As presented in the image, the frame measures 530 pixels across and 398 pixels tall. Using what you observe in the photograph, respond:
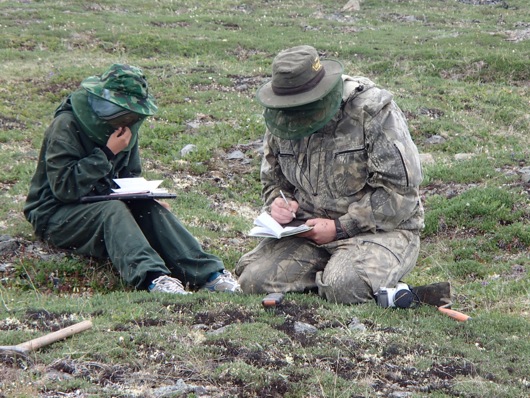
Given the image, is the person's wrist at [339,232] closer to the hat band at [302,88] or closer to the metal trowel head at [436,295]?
the metal trowel head at [436,295]

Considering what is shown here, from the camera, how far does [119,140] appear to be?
708 cm

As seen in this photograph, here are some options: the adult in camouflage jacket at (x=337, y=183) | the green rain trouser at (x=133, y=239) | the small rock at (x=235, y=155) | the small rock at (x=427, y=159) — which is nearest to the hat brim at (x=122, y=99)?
the green rain trouser at (x=133, y=239)

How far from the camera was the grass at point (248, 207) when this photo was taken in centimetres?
488

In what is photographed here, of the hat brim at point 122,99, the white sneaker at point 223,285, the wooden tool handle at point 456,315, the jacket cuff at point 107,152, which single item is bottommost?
the white sneaker at point 223,285

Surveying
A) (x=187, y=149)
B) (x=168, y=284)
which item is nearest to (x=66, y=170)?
(x=168, y=284)

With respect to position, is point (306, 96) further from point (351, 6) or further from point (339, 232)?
point (351, 6)

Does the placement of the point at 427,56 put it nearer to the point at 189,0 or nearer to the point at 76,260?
the point at 189,0

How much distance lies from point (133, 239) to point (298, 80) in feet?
6.15

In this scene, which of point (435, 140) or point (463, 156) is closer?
point (463, 156)

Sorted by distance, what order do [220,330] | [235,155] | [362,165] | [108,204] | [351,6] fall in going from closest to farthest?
[220,330] < [362,165] < [108,204] < [235,155] < [351,6]

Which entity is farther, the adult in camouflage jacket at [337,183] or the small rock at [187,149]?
the small rock at [187,149]

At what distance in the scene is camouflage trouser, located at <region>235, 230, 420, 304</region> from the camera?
639cm

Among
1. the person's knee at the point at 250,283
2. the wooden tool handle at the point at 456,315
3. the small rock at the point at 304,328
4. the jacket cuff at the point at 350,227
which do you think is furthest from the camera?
the person's knee at the point at 250,283

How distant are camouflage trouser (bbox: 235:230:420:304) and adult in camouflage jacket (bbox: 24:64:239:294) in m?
0.36
